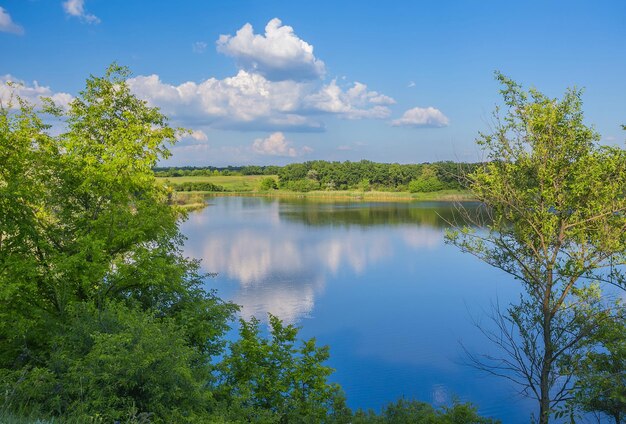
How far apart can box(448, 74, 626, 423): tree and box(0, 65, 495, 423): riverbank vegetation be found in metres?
2.48

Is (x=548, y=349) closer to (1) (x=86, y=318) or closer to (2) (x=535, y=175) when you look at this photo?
(2) (x=535, y=175)

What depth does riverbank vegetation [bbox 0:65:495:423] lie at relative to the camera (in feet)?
18.5

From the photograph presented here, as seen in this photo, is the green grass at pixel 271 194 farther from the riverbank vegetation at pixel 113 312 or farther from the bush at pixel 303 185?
the riverbank vegetation at pixel 113 312

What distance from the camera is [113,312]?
748cm

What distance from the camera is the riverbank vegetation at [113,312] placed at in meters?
5.65

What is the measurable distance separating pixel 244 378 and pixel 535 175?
691 centimetres

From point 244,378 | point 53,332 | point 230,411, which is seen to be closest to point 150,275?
point 53,332

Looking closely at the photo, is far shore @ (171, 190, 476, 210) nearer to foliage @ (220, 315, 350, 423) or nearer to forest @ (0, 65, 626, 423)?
forest @ (0, 65, 626, 423)

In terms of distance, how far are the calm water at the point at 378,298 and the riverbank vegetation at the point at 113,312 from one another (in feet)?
15.2

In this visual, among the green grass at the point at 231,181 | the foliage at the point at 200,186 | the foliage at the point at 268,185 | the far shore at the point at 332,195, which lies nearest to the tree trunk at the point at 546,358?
the far shore at the point at 332,195

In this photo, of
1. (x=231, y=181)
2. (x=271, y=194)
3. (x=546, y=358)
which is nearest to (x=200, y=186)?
(x=231, y=181)

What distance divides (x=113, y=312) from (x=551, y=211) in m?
8.42

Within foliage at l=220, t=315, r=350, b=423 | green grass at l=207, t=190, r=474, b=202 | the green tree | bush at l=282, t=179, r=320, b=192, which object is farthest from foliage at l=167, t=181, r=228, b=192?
foliage at l=220, t=315, r=350, b=423

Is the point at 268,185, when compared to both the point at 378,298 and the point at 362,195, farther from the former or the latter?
the point at 378,298
